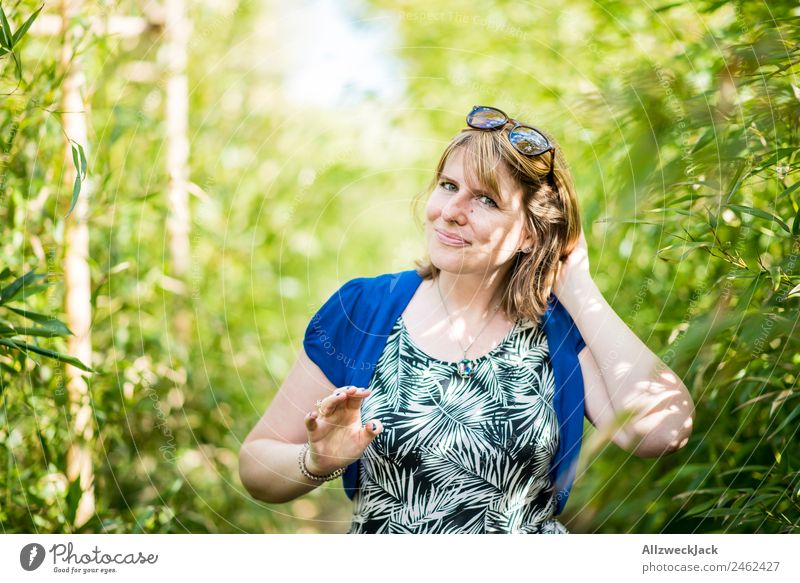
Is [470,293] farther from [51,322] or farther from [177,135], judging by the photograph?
[177,135]

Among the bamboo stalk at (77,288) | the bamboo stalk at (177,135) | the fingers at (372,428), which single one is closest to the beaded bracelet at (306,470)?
the fingers at (372,428)

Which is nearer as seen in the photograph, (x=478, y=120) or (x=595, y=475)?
(x=478, y=120)

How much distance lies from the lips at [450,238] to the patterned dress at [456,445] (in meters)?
0.19

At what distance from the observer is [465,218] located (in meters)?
1.28

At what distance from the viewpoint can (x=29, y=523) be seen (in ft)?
5.22

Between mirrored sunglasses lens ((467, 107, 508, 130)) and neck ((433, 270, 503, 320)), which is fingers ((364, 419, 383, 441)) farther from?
mirrored sunglasses lens ((467, 107, 508, 130))

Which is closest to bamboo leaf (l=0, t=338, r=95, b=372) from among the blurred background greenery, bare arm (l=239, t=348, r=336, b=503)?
the blurred background greenery

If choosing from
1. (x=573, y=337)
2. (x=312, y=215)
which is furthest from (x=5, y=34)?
(x=312, y=215)

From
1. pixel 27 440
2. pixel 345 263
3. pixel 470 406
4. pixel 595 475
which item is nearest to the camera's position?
pixel 470 406

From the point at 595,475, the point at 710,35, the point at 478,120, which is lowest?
the point at 595,475

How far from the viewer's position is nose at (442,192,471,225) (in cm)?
127
